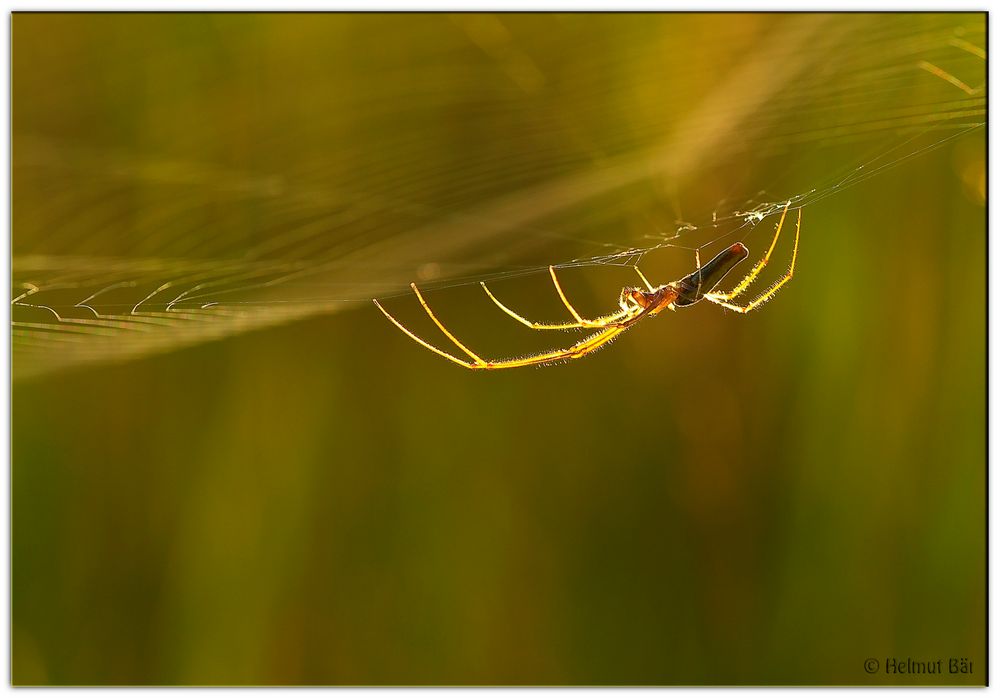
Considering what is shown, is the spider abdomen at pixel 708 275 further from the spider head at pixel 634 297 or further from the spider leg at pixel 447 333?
the spider leg at pixel 447 333

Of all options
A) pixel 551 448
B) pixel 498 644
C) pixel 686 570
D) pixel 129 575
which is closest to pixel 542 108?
pixel 551 448

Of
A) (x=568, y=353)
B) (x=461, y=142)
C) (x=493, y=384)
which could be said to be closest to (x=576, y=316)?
(x=568, y=353)

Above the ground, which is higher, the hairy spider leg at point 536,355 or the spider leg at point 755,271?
the spider leg at point 755,271

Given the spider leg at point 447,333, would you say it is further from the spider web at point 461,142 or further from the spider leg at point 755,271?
the spider leg at point 755,271

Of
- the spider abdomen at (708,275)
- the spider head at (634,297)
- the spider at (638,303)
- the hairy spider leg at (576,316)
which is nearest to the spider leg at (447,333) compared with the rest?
the spider at (638,303)

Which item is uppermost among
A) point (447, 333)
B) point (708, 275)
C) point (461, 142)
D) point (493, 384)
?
point (461, 142)

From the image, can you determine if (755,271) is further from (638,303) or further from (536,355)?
(536,355)

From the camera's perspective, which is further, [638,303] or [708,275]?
[638,303]

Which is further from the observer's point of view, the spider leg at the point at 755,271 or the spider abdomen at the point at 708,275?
the spider leg at the point at 755,271
